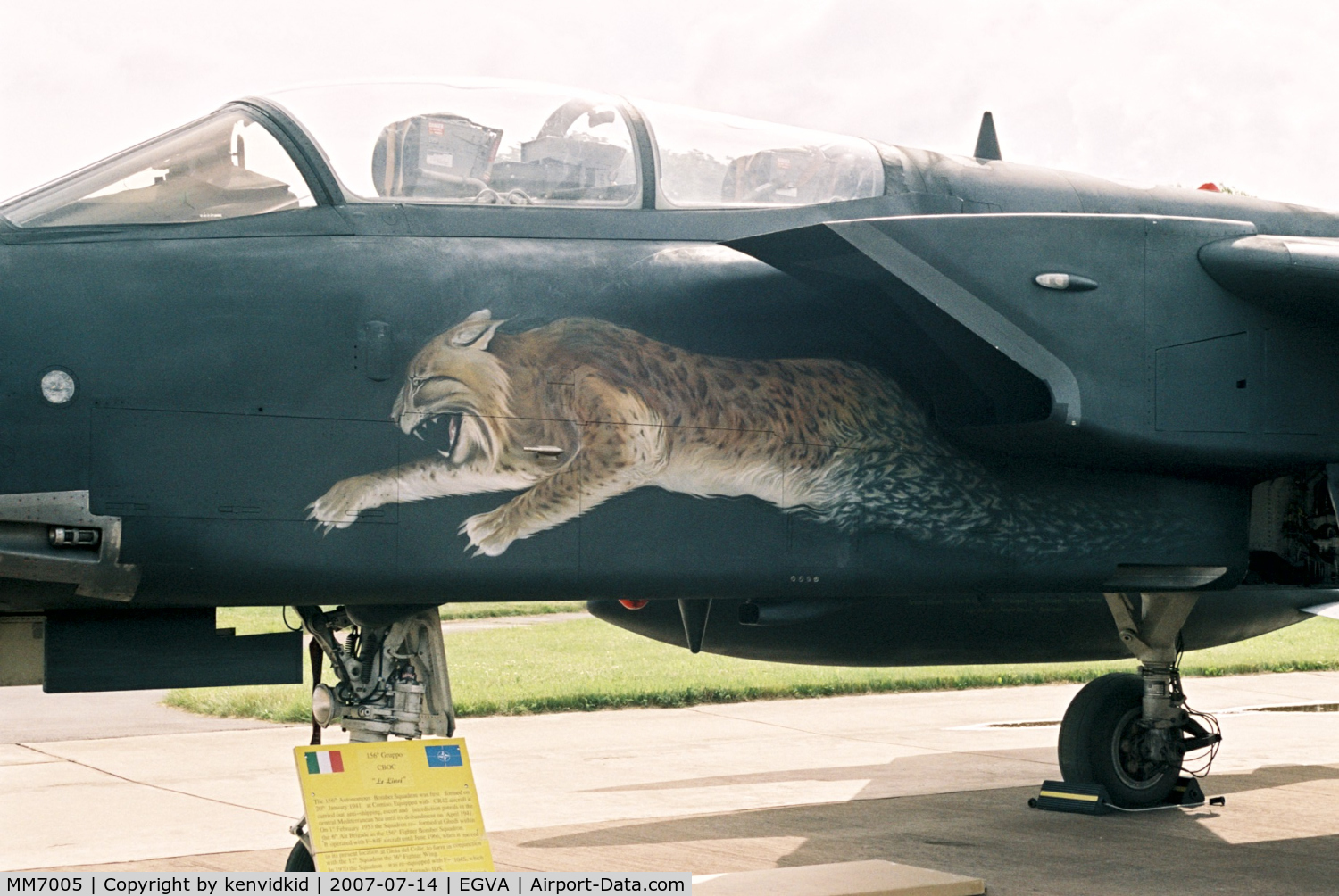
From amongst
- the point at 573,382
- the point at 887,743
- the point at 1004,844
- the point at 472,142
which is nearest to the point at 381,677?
the point at 573,382

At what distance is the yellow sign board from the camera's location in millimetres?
4699

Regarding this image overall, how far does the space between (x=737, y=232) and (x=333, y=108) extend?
159 cm

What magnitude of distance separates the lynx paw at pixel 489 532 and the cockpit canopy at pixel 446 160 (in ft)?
3.83

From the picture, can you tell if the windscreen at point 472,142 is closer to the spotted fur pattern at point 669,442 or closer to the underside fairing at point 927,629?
the spotted fur pattern at point 669,442

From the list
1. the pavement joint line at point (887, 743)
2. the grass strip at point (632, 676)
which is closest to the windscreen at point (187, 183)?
the grass strip at point (632, 676)

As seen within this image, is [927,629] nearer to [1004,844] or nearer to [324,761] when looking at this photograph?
[1004,844]

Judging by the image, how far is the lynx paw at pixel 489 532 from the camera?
16.6ft

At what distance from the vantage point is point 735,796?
916 cm

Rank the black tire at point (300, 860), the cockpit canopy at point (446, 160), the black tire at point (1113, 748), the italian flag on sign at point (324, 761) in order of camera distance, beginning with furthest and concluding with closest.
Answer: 1. the black tire at point (1113, 748)
2. the black tire at point (300, 860)
3. the cockpit canopy at point (446, 160)
4. the italian flag on sign at point (324, 761)

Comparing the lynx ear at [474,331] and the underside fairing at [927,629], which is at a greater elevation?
the lynx ear at [474,331]

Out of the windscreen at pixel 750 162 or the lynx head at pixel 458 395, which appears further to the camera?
the windscreen at pixel 750 162

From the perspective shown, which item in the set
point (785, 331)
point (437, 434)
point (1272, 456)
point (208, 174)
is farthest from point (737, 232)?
point (1272, 456)

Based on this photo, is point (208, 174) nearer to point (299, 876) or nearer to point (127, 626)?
point (127, 626)

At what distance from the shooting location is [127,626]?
5113 mm
